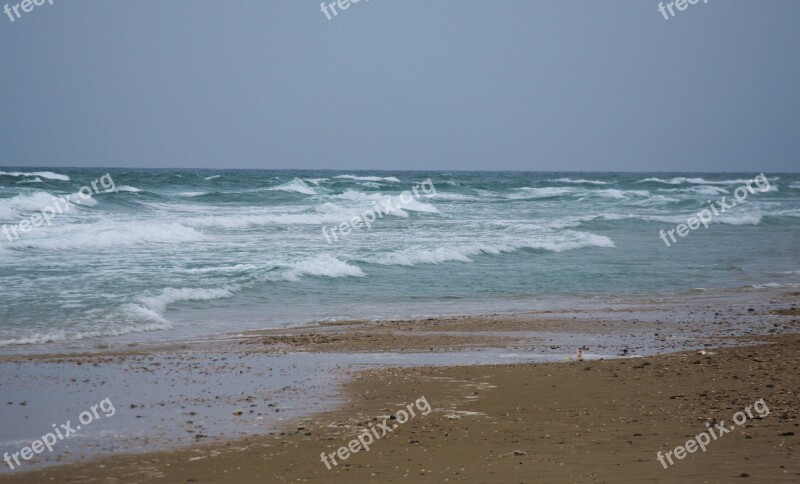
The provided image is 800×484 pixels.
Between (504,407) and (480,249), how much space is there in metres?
15.6

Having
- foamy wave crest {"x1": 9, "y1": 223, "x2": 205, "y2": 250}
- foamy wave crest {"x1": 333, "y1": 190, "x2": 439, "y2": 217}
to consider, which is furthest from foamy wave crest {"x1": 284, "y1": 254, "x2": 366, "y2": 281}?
foamy wave crest {"x1": 333, "y1": 190, "x2": 439, "y2": 217}

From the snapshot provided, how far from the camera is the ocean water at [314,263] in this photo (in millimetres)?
13547

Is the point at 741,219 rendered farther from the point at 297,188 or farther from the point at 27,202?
the point at 27,202

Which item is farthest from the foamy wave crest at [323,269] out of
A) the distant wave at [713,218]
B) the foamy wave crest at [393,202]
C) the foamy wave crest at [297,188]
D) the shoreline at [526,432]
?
the foamy wave crest at [297,188]

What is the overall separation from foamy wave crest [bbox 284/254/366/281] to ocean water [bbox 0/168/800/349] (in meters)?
0.05

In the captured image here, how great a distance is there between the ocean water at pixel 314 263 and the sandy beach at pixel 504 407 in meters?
2.49

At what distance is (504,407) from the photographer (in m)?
7.61

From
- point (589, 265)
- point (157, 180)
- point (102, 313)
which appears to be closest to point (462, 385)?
point (102, 313)

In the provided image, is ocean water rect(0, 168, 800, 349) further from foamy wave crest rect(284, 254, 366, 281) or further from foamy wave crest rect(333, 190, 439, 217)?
foamy wave crest rect(333, 190, 439, 217)

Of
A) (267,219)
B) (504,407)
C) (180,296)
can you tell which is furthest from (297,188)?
(504,407)

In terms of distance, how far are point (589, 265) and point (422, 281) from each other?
569 centimetres

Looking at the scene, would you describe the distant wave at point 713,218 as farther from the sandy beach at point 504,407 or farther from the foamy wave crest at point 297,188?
the sandy beach at point 504,407

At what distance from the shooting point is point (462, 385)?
855 centimetres

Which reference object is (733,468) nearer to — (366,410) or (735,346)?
(366,410)
